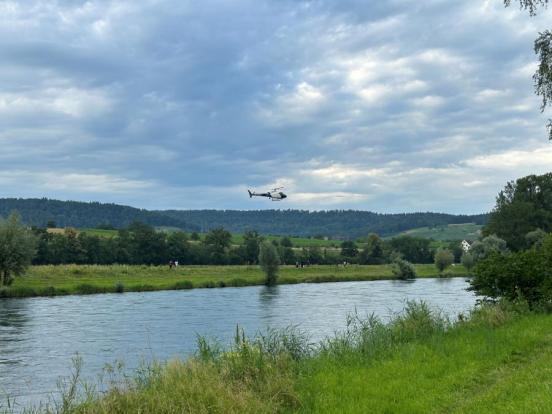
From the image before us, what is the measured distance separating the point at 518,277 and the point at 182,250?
4406 inches

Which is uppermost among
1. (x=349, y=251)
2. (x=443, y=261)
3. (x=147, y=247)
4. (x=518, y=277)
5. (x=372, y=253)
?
(x=147, y=247)

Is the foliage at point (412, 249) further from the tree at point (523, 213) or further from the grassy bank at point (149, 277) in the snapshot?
the tree at point (523, 213)

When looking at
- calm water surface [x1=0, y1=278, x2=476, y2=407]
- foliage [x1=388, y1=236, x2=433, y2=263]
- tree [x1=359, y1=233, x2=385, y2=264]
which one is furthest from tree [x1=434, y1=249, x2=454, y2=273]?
calm water surface [x1=0, y1=278, x2=476, y2=407]

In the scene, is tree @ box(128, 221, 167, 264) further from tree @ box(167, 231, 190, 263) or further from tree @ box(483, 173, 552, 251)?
tree @ box(483, 173, 552, 251)

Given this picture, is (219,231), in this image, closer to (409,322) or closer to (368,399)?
(409,322)

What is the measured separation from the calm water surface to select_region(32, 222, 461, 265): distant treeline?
49.7 metres

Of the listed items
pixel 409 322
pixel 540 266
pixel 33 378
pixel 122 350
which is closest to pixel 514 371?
pixel 409 322

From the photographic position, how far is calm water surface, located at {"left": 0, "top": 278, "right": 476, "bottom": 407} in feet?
87.8

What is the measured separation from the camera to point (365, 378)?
13352 millimetres

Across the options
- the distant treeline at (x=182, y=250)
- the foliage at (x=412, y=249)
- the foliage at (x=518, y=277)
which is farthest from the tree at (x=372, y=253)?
the foliage at (x=518, y=277)

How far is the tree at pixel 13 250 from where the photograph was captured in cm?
6744

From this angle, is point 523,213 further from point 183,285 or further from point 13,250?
point 13,250

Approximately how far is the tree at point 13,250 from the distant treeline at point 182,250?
36.8 meters

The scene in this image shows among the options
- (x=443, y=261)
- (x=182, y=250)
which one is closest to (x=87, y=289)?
(x=182, y=250)
